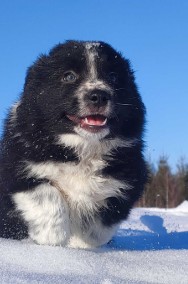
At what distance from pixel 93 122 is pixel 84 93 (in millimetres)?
265

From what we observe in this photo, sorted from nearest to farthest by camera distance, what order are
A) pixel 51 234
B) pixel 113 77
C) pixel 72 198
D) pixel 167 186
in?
pixel 51 234
pixel 72 198
pixel 113 77
pixel 167 186

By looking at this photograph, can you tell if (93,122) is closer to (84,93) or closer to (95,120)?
(95,120)

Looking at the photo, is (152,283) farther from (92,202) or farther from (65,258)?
(92,202)

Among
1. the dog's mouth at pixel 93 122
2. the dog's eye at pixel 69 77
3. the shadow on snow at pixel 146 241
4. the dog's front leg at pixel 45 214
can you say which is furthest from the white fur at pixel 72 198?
the dog's eye at pixel 69 77

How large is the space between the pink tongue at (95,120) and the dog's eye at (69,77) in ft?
1.36

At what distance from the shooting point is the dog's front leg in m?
4.90

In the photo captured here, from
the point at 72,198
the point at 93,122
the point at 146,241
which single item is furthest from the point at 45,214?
the point at 146,241

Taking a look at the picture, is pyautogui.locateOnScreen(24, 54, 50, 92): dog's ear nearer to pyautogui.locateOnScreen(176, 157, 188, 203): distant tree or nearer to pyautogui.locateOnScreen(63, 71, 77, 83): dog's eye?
pyautogui.locateOnScreen(63, 71, 77, 83): dog's eye

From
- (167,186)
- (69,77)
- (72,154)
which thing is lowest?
(167,186)

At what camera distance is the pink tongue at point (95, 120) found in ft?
16.7

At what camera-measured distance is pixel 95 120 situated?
5113 millimetres

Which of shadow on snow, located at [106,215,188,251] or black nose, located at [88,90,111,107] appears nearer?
black nose, located at [88,90,111,107]

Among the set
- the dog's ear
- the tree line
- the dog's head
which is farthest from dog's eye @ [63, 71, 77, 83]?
the tree line

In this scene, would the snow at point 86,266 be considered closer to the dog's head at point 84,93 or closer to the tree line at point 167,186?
the dog's head at point 84,93
